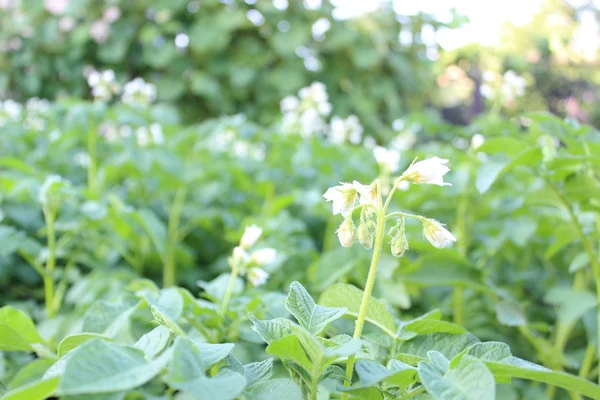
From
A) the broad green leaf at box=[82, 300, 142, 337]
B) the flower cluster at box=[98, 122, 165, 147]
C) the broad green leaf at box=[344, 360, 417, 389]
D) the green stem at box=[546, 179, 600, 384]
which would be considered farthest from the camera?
the flower cluster at box=[98, 122, 165, 147]

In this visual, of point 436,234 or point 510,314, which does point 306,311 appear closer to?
point 436,234

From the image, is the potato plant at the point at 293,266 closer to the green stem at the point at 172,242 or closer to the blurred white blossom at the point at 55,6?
the green stem at the point at 172,242

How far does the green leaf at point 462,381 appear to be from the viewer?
578mm

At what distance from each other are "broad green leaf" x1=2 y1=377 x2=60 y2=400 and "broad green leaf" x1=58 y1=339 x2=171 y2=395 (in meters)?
0.02

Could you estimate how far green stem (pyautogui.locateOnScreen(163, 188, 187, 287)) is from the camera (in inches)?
73.4

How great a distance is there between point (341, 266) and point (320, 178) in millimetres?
1042

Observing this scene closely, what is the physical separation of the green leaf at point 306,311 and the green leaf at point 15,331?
13.2 inches

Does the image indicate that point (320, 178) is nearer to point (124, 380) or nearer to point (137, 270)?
point (137, 270)

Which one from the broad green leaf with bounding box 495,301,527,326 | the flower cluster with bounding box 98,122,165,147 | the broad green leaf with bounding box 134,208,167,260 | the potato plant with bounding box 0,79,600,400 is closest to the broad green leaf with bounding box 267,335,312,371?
the potato plant with bounding box 0,79,600,400

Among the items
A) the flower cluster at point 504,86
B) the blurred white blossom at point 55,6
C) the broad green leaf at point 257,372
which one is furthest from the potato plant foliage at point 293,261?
the blurred white blossom at point 55,6

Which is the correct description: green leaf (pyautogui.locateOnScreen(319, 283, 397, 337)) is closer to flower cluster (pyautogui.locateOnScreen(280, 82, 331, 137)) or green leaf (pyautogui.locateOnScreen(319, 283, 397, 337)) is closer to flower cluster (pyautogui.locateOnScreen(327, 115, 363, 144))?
flower cluster (pyautogui.locateOnScreen(280, 82, 331, 137))

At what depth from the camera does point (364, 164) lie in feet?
8.53

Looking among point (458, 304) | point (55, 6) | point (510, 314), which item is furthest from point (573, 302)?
point (55, 6)

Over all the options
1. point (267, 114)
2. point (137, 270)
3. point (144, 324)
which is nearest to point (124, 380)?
point (144, 324)
